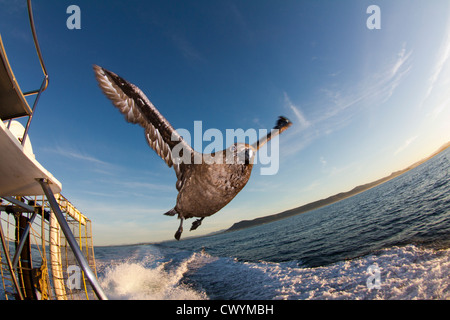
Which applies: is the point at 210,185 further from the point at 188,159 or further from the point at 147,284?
the point at 147,284

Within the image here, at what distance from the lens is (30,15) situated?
139 cm

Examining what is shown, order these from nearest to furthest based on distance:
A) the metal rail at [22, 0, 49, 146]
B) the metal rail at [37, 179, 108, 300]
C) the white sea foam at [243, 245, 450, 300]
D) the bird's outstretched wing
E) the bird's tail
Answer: the metal rail at [37, 179, 108, 300], the metal rail at [22, 0, 49, 146], the bird's outstretched wing, the bird's tail, the white sea foam at [243, 245, 450, 300]

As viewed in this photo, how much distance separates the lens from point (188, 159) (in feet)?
13.3

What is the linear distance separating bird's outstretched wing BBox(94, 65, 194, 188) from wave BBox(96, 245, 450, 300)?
9041 mm

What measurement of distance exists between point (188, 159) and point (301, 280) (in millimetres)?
11587

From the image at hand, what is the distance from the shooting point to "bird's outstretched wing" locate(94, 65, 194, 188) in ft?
13.1

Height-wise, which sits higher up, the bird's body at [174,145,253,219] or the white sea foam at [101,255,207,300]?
the bird's body at [174,145,253,219]

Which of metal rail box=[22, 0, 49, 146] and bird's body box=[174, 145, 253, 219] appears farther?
bird's body box=[174, 145, 253, 219]

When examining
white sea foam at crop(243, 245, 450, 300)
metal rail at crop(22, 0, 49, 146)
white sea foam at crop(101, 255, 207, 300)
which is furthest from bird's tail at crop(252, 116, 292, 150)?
white sea foam at crop(101, 255, 207, 300)

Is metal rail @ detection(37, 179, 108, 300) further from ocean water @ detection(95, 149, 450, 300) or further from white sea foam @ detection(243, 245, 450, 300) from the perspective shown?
ocean water @ detection(95, 149, 450, 300)

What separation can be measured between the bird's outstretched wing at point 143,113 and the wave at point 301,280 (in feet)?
29.7
